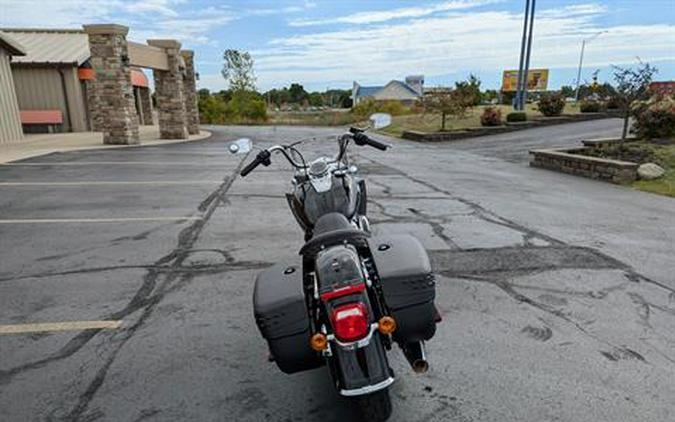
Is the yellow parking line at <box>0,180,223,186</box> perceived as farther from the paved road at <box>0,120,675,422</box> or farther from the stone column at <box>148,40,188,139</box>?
the stone column at <box>148,40,188,139</box>

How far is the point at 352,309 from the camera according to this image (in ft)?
6.26

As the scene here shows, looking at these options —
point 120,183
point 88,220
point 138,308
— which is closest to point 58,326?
point 138,308

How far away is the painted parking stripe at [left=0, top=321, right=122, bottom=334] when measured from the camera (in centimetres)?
328

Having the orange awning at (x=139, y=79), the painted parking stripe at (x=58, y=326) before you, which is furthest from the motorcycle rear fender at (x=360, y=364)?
the orange awning at (x=139, y=79)

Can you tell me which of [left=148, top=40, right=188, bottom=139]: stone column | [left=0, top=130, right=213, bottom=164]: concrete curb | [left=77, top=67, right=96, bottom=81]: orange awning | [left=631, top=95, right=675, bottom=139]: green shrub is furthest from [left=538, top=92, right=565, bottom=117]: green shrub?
[left=77, top=67, right=96, bottom=81]: orange awning

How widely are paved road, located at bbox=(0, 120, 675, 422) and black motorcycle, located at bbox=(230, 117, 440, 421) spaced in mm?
536

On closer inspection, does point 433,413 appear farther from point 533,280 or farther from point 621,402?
point 533,280

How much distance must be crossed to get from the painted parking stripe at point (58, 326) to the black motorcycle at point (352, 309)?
1882mm

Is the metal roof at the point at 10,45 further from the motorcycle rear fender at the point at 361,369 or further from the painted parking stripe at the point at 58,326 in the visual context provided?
the motorcycle rear fender at the point at 361,369

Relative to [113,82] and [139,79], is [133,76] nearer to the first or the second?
[139,79]

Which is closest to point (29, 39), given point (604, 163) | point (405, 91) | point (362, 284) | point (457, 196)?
point (457, 196)

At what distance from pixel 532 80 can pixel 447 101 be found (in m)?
35.9

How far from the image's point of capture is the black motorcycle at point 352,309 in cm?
194

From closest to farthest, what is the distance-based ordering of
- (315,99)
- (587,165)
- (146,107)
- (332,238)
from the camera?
(332,238)
(587,165)
(146,107)
(315,99)
